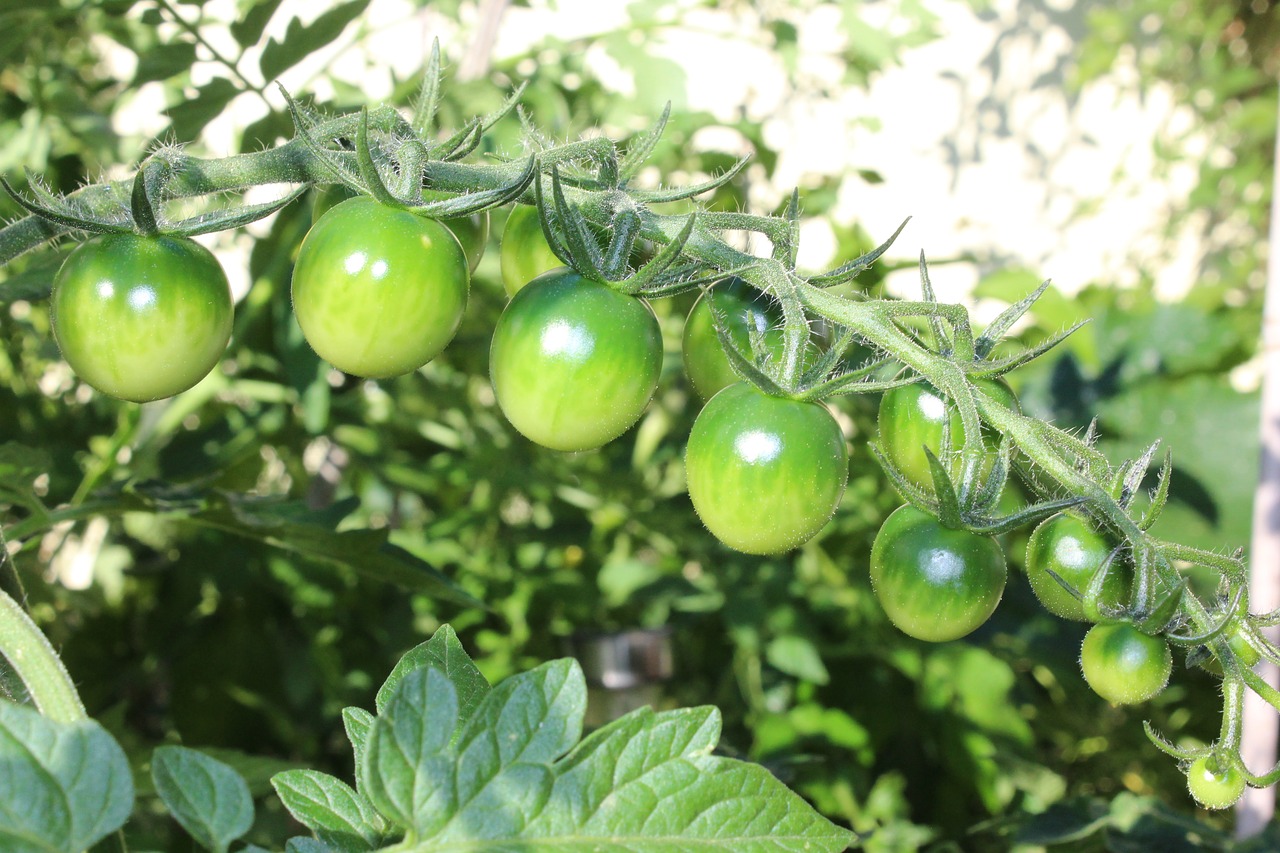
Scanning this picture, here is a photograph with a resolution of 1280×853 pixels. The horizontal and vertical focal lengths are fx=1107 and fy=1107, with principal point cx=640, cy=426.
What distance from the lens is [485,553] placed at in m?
1.28

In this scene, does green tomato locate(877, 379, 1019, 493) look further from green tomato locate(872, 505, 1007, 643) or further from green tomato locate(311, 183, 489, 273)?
green tomato locate(311, 183, 489, 273)

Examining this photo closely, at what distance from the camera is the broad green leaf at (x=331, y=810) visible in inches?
16.6

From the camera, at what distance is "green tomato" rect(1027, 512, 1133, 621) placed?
49cm

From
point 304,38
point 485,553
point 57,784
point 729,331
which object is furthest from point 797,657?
point 57,784

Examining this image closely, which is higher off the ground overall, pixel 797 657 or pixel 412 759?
pixel 412 759

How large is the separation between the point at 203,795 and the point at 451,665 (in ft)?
0.43

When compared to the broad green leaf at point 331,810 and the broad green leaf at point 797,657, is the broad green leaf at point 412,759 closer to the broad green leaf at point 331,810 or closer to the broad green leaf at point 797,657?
the broad green leaf at point 331,810

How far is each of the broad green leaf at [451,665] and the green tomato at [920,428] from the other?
23cm

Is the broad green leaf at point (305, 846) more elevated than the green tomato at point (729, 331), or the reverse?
the green tomato at point (729, 331)

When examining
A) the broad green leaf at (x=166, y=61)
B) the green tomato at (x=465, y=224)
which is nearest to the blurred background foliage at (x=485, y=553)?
the broad green leaf at (x=166, y=61)

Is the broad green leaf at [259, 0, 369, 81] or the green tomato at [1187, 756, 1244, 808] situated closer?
the green tomato at [1187, 756, 1244, 808]

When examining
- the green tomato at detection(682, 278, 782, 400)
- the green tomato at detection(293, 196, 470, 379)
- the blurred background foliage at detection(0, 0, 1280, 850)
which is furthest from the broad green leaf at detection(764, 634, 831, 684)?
the green tomato at detection(293, 196, 470, 379)

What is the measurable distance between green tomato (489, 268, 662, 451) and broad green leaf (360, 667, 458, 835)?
0.58ft

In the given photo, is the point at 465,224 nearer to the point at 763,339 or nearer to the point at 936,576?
the point at 763,339
